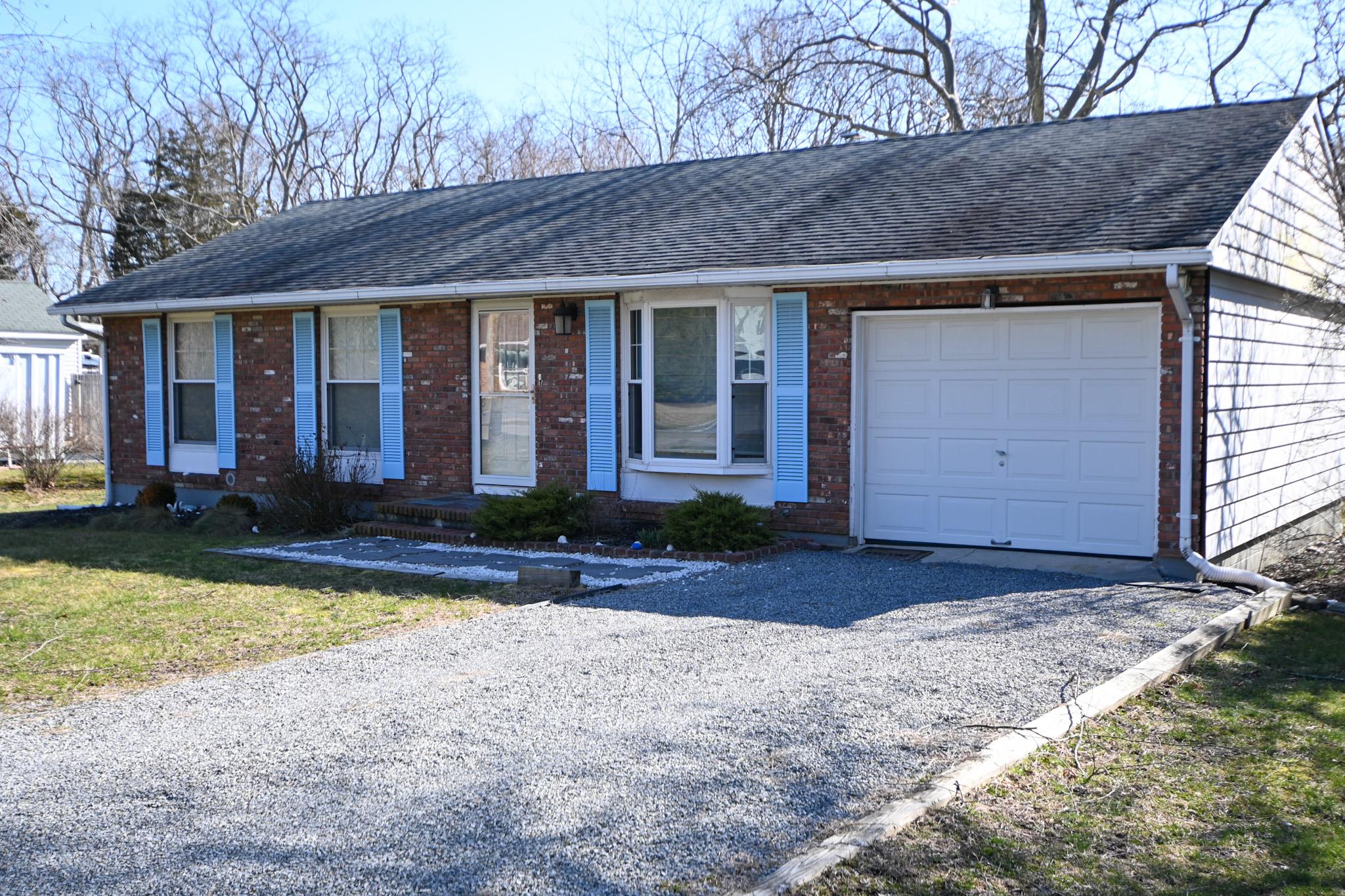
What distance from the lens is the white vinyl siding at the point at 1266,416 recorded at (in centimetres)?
1040

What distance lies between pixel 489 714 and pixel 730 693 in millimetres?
1237

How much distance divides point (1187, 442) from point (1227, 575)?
1.11 metres

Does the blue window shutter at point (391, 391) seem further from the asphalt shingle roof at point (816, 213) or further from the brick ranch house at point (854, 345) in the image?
the asphalt shingle roof at point (816, 213)

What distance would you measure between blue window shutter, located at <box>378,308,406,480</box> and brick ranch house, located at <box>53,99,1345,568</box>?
3cm

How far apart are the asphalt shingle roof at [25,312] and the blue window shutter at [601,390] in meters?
17.8

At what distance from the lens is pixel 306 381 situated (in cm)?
1481

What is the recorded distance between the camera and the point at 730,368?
12.1m

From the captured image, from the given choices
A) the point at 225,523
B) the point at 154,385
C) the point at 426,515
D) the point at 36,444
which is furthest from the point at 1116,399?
the point at 36,444

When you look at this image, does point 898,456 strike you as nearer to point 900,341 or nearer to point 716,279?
point 900,341

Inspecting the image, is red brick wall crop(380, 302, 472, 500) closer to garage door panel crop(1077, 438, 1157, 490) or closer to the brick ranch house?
the brick ranch house

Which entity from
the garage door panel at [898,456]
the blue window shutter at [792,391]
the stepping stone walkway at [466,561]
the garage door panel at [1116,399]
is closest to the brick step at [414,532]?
the stepping stone walkway at [466,561]

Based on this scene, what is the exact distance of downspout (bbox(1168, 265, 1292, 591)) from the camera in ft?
31.9

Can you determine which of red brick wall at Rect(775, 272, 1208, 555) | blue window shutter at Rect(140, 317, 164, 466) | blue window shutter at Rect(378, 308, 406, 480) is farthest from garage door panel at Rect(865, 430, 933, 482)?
blue window shutter at Rect(140, 317, 164, 466)

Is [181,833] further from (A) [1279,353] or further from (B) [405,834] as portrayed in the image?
(A) [1279,353]
